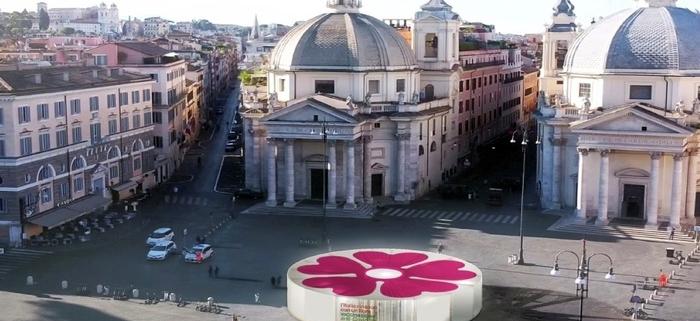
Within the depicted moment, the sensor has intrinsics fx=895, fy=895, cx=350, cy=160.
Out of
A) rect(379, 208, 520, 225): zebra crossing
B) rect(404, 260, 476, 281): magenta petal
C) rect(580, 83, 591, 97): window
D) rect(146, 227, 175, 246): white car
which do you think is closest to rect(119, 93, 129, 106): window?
rect(146, 227, 175, 246): white car

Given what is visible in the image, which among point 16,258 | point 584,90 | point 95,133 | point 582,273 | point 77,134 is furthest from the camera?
point 95,133

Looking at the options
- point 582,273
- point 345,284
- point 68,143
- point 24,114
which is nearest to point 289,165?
point 68,143

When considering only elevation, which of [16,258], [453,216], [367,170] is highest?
[367,170]

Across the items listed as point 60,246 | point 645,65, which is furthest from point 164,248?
point 645,65

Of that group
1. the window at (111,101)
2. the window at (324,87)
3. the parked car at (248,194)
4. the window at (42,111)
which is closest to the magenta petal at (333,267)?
the window at (42,111)

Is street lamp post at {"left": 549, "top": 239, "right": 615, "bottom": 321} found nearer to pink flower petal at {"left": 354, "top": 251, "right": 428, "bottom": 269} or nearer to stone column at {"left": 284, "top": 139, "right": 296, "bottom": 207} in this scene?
pink flower petal at {"left": 354, "top": 251, "right": 428, "bottom": 269}

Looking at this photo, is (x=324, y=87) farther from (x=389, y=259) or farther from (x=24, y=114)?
(x=389, y=259)

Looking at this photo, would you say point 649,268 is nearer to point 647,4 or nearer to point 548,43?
point 647,4

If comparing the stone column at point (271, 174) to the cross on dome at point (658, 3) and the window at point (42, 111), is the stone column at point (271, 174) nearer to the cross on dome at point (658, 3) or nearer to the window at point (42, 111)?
the window at point (42, 111)
